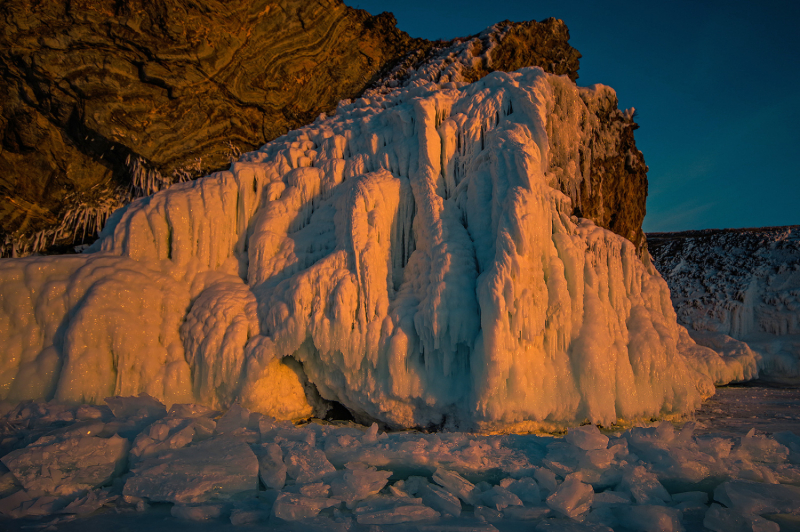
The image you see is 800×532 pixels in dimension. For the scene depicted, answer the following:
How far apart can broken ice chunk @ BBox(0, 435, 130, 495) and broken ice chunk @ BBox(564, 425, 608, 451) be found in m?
5.37

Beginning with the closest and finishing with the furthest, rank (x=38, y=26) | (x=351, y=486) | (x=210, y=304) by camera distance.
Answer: (x=351, y=486)
(x=210, y=304)
(x=38, y=26)

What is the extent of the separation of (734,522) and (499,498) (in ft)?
6.63

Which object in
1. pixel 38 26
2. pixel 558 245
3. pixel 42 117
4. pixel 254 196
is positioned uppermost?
pixel 38 26

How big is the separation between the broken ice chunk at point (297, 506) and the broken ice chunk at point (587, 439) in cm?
293

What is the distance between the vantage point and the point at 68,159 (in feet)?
48.7

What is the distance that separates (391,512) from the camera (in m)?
3.96

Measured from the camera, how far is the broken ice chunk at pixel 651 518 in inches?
146

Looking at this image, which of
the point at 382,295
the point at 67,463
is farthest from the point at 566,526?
the point at 382,295

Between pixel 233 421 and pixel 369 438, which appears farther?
pixel 233 421

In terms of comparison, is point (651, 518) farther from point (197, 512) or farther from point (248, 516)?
point (197, 512)

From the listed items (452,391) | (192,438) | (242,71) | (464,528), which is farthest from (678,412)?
(242,71)

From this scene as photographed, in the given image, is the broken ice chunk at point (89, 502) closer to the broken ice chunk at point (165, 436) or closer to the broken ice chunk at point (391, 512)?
the broken ice chunk at point (165, 436)

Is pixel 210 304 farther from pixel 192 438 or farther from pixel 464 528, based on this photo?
pixel 464 528

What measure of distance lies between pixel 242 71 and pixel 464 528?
1788 cm
